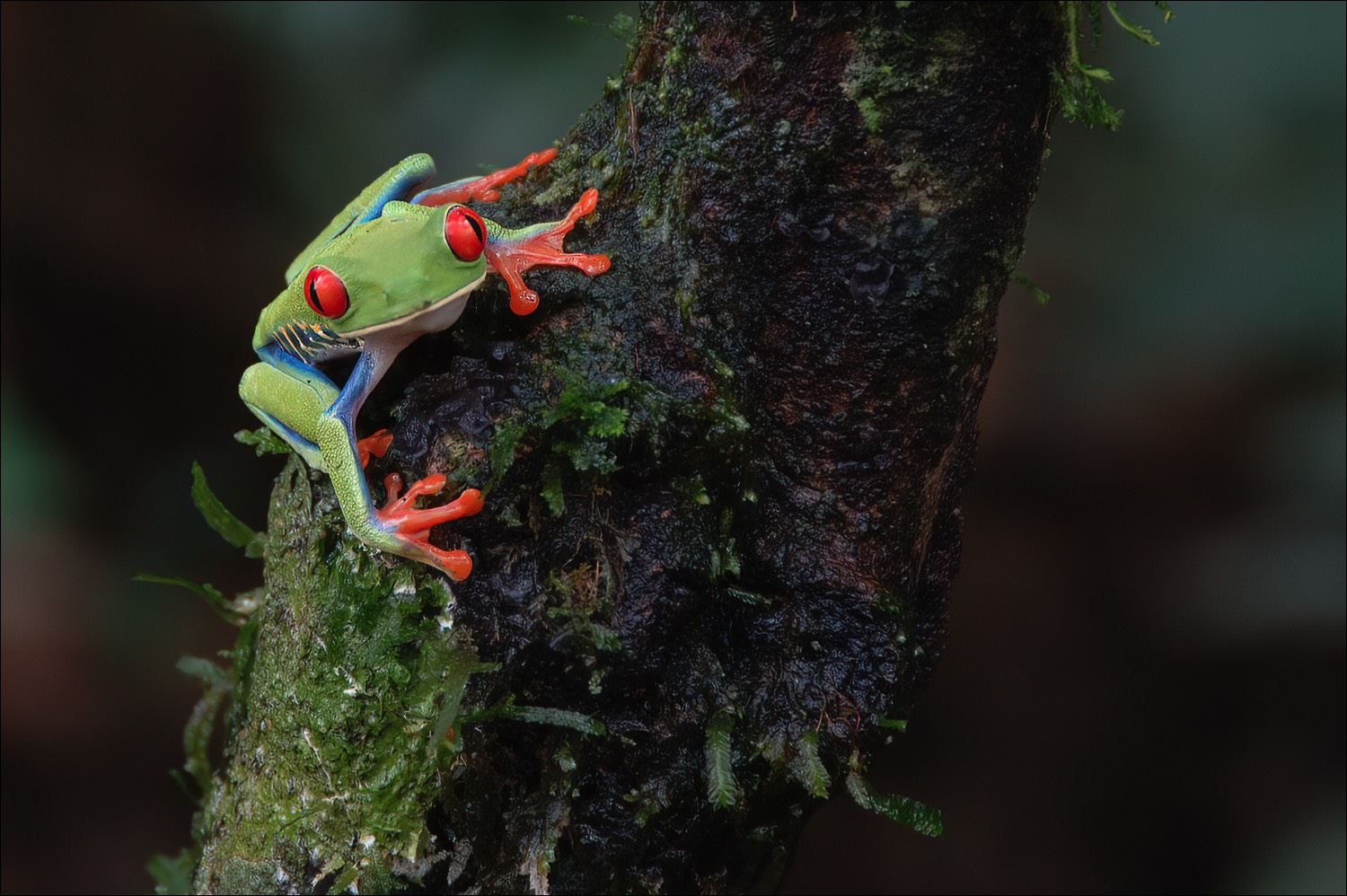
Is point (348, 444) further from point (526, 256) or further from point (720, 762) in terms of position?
point (720, 762)

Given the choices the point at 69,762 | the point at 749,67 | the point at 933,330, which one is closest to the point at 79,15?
the point at 69,762

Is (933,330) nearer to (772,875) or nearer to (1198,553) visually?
(772,875)

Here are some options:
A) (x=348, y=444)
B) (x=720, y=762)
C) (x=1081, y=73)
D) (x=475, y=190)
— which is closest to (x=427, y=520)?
(x=348, y=444)

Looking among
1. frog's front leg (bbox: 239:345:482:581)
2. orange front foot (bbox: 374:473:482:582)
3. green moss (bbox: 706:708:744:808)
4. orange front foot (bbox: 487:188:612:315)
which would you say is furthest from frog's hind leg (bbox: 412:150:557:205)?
green moss (bbox: 706:708:744:808)

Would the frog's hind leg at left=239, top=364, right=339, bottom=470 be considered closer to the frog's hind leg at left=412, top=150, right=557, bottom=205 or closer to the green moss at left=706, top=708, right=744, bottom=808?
the frog's hind leg at left=412, top=150, right=557, bottom=205

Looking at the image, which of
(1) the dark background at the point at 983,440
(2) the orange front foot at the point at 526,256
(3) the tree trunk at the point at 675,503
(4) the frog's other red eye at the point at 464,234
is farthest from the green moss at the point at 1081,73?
(1) the dark background at the point at 983,440

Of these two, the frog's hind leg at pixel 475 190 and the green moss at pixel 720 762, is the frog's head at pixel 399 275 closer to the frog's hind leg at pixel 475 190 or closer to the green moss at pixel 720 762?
the frog's hind leg at pixel 475 190
